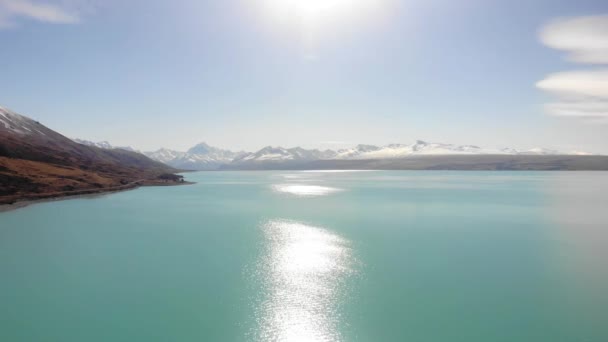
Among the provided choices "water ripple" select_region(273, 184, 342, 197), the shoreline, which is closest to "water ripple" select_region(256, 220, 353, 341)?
the shoreline

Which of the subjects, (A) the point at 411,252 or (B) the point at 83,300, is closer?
(B) the point at 83,300

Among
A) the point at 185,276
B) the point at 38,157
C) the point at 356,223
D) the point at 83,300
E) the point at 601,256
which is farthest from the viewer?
the point at 38,157

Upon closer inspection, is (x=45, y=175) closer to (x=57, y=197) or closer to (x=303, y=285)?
(x=57, y=197)

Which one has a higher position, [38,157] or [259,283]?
[38,157]

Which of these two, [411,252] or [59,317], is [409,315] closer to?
[411,252]

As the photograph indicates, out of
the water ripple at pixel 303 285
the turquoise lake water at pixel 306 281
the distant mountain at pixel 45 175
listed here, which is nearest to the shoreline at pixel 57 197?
the distant mountain at pixel 45 175

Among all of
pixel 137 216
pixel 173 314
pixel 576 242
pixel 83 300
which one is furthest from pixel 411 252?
pixel 137 216

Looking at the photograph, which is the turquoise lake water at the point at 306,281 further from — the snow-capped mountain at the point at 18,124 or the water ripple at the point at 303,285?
the snow-capped mountain at the point at 18,124

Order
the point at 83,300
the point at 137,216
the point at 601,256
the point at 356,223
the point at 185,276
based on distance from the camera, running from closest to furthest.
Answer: the point at 83,300
the point at 185,276
the point at 601,256
the point at 356,223
the point at 137,216
